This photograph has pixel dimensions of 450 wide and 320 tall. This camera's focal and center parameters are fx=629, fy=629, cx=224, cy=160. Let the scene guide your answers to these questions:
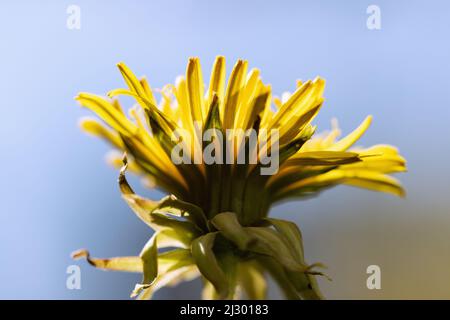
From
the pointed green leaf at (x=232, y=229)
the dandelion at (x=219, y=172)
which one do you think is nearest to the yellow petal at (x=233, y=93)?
the dandelion at (x=219, y=172)

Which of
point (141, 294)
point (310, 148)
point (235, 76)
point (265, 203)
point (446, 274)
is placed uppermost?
point (235, 76)

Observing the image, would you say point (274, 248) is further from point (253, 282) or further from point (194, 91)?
point (194, 91)

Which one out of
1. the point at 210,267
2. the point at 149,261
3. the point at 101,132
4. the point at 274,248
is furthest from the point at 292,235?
the point at 101,132

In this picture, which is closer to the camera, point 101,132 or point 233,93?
point 233,93

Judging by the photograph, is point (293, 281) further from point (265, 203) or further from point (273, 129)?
point (273, 129)

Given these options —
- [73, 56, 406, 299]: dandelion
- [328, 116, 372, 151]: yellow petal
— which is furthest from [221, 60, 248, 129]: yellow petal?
[328, 116, 372, 151]: yellow petal

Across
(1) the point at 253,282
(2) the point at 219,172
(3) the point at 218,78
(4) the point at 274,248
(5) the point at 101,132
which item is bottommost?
(1) the point at 253,282

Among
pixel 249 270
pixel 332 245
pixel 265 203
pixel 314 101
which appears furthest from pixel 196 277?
pixel 332 245

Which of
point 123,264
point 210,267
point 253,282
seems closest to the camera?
point 210,267
